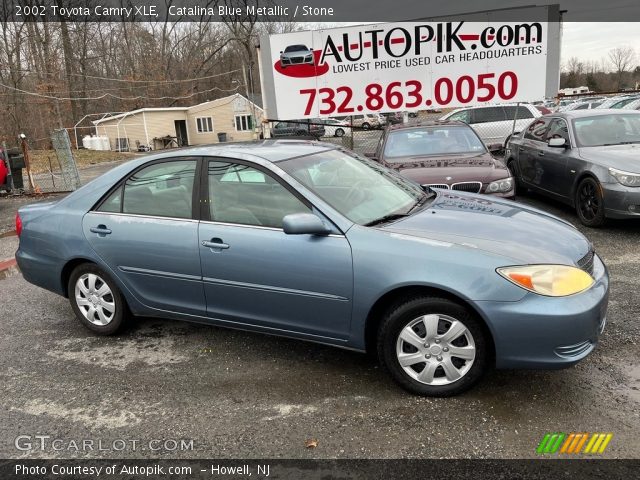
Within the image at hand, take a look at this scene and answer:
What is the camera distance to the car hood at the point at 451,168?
6047 mm

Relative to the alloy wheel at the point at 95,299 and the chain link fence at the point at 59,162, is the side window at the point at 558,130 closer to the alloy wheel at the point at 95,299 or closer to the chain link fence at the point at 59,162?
the alloy wheel at the point at 95,299

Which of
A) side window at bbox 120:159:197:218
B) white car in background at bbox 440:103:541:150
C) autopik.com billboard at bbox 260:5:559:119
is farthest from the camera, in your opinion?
white car in background at bbox 440:103:541:150

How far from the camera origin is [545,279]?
9.11ft

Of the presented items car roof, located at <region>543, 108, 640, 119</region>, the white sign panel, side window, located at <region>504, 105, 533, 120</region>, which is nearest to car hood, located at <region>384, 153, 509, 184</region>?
car roof, located at <region>543, 108, 640, 119</region>

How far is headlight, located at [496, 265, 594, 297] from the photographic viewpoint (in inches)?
108

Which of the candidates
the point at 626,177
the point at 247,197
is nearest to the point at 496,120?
the point at 626,177

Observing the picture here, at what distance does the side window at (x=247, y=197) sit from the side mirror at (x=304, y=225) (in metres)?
0.19

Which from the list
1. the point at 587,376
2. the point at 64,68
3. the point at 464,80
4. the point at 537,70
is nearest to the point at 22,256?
the point at 587,376

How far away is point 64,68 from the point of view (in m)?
33.2

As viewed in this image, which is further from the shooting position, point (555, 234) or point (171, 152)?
point (171, 152)

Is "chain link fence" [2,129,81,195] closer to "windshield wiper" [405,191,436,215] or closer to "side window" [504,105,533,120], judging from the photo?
"windshield wiper" [405,191,436,215]

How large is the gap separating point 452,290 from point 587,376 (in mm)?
1182

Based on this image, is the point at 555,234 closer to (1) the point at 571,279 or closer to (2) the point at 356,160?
(1) the point at 571,279

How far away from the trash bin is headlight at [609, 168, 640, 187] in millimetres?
11753
